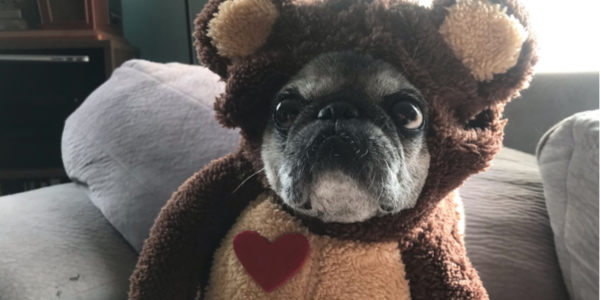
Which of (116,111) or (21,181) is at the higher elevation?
(116,111)

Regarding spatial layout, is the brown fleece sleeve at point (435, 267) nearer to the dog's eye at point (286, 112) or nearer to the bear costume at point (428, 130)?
the bear costume at point (428, 130)

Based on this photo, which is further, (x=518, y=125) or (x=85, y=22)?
(x=85, y=22)

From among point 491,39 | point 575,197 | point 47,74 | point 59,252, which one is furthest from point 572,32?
point 47,74

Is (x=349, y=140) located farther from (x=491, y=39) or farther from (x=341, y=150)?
(x=491, y=39)

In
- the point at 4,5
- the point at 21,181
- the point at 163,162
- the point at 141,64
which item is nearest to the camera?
the point at 163,162

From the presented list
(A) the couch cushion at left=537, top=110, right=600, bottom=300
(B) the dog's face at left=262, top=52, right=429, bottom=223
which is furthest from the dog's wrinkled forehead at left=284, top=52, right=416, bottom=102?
(A) the couch cushion at left=537, top=110, right=600, bottom=300

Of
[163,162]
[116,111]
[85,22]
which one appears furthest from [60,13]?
[163,162]

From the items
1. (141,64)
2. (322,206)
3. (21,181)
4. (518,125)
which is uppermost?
(322,206)

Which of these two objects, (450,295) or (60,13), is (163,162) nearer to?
(450,295)
